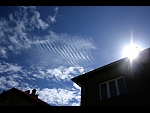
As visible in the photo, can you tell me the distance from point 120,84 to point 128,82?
57 centimetres

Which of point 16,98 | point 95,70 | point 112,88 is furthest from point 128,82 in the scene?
point 16,98

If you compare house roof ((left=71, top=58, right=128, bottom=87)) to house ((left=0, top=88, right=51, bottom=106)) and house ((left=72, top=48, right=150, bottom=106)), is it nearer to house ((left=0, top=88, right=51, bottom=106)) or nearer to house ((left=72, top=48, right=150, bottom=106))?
house ((left=72, top=48, right=150, bottom=106))

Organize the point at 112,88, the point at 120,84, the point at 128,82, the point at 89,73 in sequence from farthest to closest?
1. the point at 89,73
2. the point at 112,88
3. the point at 120,84
4. the point at 128,82

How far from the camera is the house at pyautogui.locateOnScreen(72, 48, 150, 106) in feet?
24.6

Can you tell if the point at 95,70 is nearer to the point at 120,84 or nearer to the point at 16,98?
the point at 120,84

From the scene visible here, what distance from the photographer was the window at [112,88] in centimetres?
829

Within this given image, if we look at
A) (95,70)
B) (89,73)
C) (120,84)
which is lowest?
(120,84)

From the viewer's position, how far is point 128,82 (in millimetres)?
8109

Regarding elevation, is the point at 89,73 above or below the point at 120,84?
above

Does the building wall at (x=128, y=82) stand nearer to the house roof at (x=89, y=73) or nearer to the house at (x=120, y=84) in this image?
the house at (x=120, y=84)

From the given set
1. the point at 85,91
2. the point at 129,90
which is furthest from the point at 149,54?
the point at 85,91

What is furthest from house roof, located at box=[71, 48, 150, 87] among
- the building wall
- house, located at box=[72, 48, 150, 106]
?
the building wall
